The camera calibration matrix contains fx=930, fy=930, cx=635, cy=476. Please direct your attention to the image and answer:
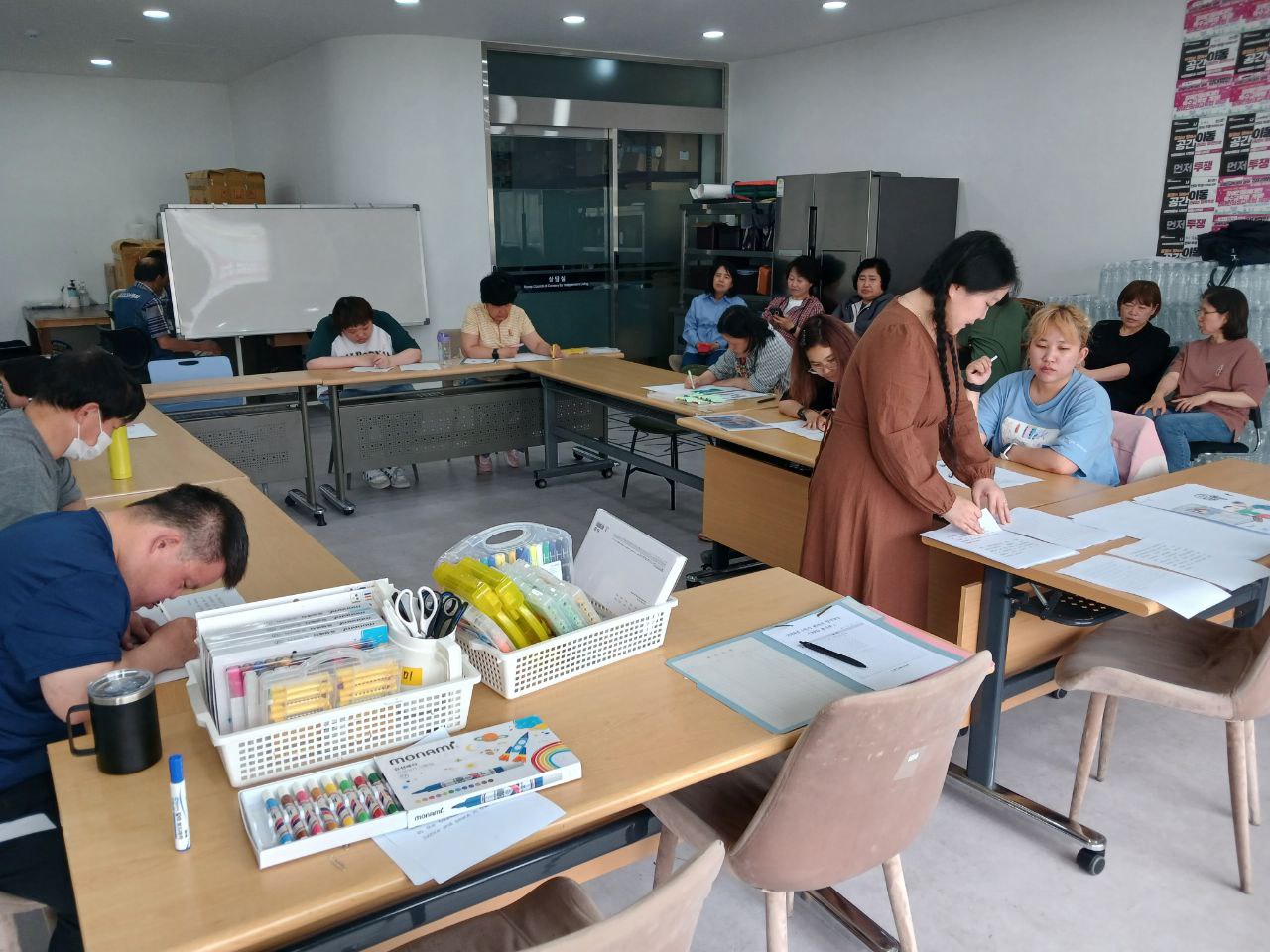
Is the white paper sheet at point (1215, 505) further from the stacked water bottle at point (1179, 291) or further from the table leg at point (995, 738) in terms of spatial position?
the stacked water bottle at point (1179, 291)

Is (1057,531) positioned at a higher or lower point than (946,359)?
lower

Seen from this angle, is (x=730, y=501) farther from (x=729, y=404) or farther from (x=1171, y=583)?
(x=1171, y=583)

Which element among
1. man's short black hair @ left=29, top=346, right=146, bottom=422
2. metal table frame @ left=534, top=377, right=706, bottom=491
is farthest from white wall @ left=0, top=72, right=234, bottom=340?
man's short black hair @ left=29, top=346, right=146, bottom=422

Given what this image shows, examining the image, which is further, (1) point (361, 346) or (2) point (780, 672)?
(1) point (361, 346)

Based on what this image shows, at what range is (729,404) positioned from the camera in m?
4.13

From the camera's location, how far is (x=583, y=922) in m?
1.39

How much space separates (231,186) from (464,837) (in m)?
7.65

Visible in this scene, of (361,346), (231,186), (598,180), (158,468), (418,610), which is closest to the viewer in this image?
(418,610)

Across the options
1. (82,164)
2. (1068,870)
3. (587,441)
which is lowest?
(1068,870)

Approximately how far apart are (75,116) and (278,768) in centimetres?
928

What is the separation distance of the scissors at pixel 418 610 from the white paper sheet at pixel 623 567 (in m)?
0.35

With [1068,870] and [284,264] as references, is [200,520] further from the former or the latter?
[284,264]

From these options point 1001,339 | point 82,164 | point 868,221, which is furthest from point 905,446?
point 82,164

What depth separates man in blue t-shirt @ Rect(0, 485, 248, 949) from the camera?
1402mm
